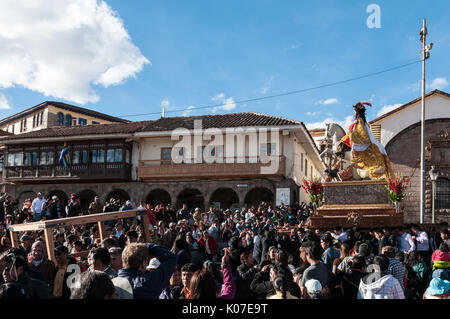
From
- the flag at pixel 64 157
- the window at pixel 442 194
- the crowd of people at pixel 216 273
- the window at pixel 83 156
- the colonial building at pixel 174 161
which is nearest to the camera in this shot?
the crowd of people at pixel 216 273

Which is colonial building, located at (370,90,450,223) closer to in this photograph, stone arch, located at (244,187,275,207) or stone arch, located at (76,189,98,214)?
stone arch, located at (244,187,275,207)

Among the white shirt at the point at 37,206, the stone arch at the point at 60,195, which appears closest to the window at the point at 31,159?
the stone arch at the point at 60,195

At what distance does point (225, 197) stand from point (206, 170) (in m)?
3.85

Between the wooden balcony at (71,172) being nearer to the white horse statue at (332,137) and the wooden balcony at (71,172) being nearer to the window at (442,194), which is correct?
the white horse statue at (332,137)

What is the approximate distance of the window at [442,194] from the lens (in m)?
25.2

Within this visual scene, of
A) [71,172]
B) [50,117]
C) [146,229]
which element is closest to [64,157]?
[71,172]

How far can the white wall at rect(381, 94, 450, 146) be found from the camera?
26.5 metres

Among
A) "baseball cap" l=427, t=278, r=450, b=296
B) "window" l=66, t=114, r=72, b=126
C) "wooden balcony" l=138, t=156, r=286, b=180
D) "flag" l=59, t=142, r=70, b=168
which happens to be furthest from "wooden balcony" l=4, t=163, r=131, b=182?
"baseball cap" l=427, t=278, r=450, b=296

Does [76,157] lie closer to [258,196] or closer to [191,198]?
[191,198]

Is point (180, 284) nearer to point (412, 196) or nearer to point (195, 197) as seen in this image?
point (412, 196)

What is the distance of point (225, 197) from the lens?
104 feet

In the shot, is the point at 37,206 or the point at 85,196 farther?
the point at 85,196

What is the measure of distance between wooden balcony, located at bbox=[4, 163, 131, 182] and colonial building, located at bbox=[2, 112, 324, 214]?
7 cm

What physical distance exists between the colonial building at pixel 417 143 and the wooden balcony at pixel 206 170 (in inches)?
270
